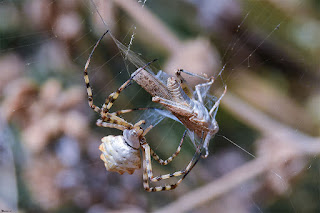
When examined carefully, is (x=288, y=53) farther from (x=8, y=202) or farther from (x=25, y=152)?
(x=8, y=202)

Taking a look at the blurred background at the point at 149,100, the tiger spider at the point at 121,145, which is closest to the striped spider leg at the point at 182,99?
the tiger spider at the point at 121,145

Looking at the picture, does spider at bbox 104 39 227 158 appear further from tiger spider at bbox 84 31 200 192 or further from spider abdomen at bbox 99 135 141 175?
spider abdomen at bbox 99 135 141 175

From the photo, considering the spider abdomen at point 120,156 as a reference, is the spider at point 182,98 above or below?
above

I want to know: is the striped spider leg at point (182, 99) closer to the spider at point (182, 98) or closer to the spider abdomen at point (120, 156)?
the spider at point (182, 98)

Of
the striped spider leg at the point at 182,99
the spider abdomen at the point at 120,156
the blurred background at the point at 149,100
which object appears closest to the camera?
the striped spider leg at the point at 182,99

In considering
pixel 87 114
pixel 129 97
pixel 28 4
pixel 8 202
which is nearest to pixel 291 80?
pixel 129 97

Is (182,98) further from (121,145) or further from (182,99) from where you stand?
(121,145)
